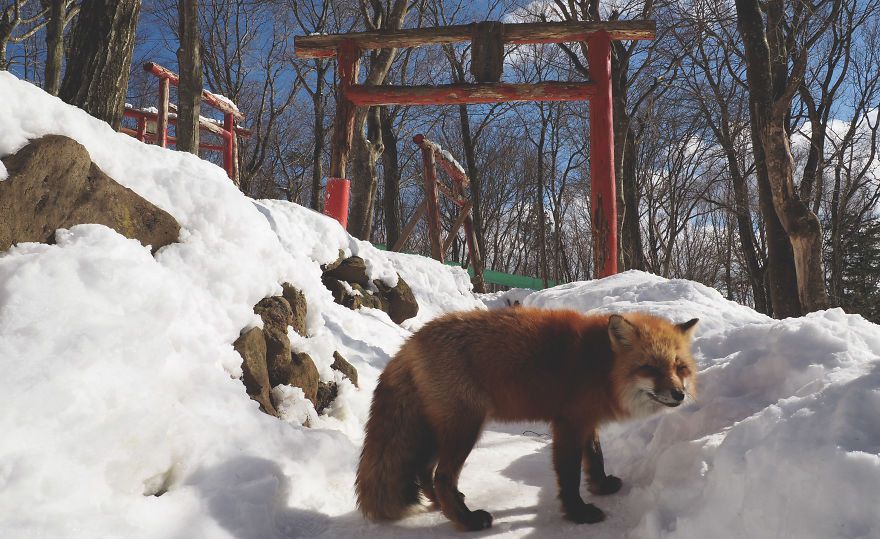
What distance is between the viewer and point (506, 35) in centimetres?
849

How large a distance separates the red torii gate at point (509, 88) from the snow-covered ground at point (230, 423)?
14.3 feet

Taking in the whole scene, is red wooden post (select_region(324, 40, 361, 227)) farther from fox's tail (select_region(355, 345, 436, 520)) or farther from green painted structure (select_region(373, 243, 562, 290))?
green painted structure (select_region(373, 243, 562, 290))

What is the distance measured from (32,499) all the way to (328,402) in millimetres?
2415

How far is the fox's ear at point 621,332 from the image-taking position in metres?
2.56

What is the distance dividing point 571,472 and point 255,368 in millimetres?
2113

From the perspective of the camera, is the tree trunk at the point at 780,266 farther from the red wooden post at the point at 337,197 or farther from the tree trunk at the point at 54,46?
the tree trunk at the point at 54,46

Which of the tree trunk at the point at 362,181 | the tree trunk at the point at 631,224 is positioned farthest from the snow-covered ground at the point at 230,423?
the tree trunk at the point at 631,224

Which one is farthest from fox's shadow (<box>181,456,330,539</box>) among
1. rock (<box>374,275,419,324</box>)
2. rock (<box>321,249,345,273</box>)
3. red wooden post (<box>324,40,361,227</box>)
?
red wooden post (<box>324,40,361,227</box>)

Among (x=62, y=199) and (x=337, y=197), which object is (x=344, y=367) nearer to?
(x=62, y=199)

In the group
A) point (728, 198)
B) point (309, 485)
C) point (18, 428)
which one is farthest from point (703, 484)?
point (728, 198)

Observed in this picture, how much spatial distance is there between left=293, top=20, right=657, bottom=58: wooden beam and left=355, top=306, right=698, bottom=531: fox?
7094 millimetres

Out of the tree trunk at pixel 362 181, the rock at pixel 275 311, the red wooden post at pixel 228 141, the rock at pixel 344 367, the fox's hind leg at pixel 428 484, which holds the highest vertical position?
the red wooden post at pixel 228 141

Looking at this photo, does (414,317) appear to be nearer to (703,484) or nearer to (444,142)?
(703,484)

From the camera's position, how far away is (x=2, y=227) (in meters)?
2.54
